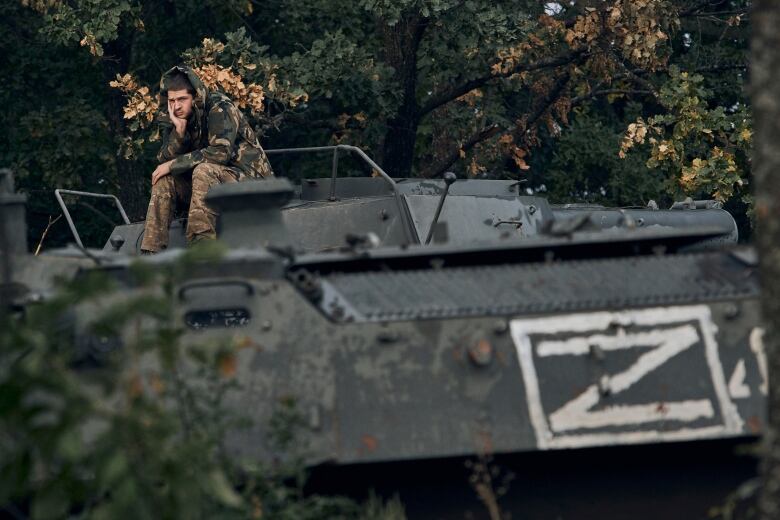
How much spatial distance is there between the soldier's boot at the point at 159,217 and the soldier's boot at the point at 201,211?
26 centimetres

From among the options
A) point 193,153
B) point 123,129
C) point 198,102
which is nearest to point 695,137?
point 123,129

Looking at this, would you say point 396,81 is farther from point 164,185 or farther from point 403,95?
point 164,185

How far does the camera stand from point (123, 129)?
757 inches

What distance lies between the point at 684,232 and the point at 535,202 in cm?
373

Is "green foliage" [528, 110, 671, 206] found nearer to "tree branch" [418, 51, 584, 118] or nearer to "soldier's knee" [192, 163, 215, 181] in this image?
"tree branch" [418, 51, 584, 118]

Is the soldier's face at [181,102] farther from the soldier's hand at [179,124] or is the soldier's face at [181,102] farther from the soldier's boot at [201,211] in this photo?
the soldier's boot at [201,211]

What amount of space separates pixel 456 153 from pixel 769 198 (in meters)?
14.0

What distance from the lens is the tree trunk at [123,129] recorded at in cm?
1914

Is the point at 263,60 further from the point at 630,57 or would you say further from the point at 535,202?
the point at 535,202

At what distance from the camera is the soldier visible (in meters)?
9.55

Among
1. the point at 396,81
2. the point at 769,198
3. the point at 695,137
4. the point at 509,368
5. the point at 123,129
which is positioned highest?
the point at 396,81

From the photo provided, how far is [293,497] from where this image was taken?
6.36 m

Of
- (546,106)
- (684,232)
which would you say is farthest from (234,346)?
(546,106)

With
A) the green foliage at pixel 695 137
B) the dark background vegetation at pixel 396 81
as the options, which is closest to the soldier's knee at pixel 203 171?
the dark background vegetation at pixel 396 81
